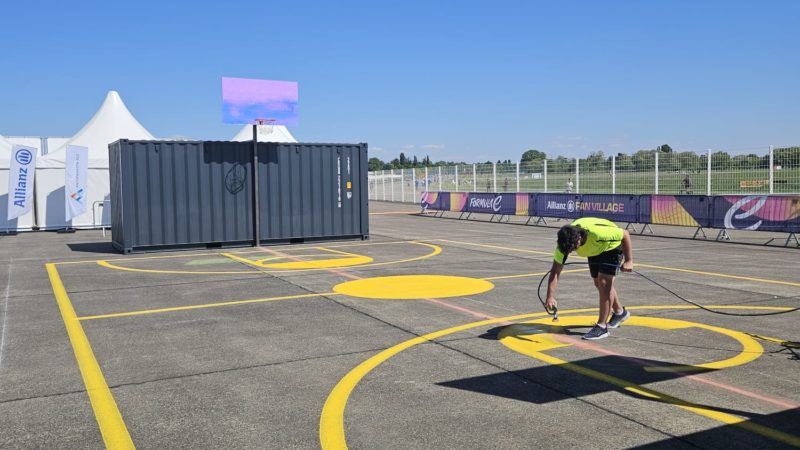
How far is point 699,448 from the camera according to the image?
14.1 ft

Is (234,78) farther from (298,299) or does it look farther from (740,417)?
(740,417)

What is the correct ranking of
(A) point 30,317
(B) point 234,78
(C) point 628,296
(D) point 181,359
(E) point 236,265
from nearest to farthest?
(D) point 181,359
(A) point 30,317
(C) point 628,296
(E) point 236,265
(B) point 234,78

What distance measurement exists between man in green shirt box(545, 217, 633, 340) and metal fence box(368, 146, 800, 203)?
16.4 m

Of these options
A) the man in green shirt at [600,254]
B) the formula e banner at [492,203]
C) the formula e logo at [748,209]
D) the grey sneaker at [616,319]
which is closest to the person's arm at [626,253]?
the man in green shirt at [600,254]

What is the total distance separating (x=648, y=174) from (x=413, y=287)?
56.3 feet

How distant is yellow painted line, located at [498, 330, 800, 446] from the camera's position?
450cm

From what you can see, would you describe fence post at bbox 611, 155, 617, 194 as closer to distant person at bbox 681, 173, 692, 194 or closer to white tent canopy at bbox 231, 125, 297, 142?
distant person at bbox 681, 173, 692, 194

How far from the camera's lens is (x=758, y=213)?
1777cm

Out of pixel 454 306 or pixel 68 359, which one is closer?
pixel 68 359

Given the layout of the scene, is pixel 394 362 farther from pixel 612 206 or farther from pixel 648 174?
pixel 648 174

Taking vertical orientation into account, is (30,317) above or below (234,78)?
below

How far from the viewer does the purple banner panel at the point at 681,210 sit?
19234 millimetres

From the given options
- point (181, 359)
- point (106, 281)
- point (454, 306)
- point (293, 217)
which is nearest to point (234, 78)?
point (293, 217)

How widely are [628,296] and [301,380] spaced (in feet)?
19.4
